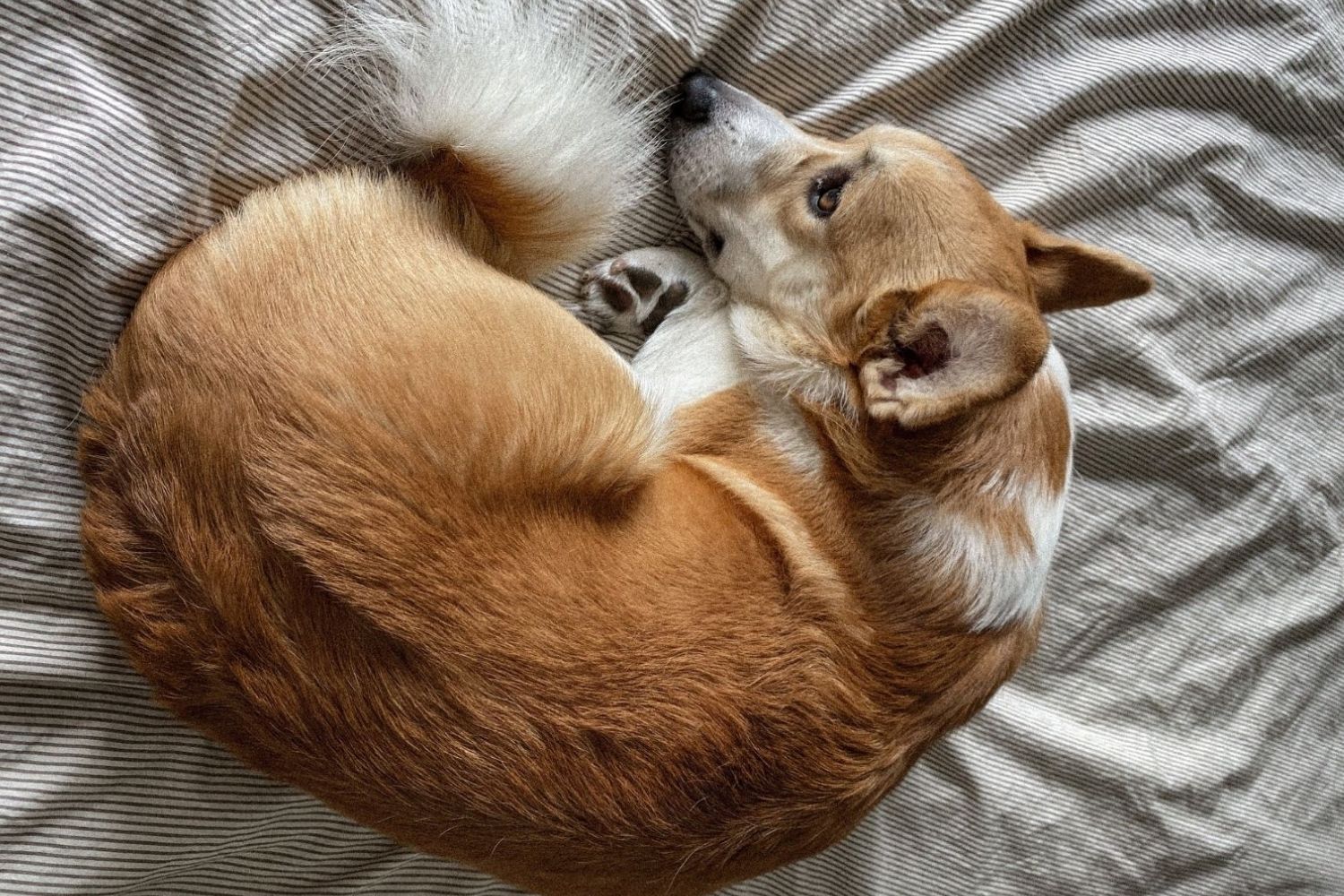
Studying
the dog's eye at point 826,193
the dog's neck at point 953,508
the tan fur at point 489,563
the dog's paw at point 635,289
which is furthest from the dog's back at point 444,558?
the dog's eye at point 826,193

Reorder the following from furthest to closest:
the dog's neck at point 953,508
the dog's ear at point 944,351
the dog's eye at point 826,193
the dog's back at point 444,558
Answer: the dog's eye at point 826,193, the dog's neck at point 953,508, the dog's ear at point 944,351, the dog's back at point 444,558

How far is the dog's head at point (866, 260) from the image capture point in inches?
51.8

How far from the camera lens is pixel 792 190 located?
156 cm

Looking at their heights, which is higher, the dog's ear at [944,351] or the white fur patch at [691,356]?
the dog's ear at [944,351]

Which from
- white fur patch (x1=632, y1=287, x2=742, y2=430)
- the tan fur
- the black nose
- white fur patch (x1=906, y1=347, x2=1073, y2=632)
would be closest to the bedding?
the black nose

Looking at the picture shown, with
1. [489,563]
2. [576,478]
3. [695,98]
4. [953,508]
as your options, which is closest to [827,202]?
[695,98]

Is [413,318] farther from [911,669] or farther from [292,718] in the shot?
[911,669]

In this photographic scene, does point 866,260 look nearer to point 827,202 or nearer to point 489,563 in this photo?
point 827,202

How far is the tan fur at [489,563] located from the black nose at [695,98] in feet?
1.26

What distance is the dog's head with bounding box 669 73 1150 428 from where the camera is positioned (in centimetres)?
132

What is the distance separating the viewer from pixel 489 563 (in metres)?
1.13

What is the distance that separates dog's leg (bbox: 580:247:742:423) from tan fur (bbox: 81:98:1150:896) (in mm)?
201

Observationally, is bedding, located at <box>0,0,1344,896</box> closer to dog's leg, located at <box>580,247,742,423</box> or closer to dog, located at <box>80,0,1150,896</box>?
dog's leg, located at <box>580,247,742,423</box>

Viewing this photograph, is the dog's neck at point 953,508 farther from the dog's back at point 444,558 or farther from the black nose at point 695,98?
the black nose at point 695,98
